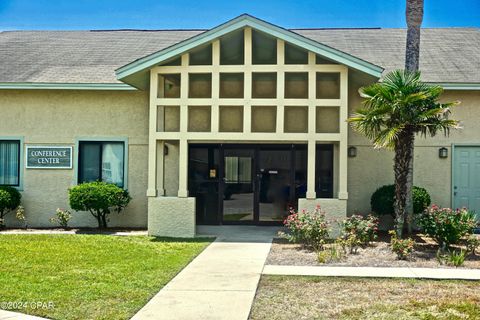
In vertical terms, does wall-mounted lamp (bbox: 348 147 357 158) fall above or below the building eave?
below

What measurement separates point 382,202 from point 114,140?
7441 millimetres

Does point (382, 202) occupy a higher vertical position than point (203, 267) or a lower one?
higher

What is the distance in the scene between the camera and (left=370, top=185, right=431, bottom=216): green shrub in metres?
13.4

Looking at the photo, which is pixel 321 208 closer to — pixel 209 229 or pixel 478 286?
pixel 209 229

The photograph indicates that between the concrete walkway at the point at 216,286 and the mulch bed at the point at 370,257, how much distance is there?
34cm

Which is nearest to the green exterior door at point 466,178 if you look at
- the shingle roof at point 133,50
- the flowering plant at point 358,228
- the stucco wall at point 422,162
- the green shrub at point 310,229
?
the stucco wall at point 422,162

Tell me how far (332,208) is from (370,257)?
2351 mm

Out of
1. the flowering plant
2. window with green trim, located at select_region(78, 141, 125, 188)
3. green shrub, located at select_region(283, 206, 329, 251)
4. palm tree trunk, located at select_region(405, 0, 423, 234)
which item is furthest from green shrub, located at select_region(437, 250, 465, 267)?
window with green trim, located at select_region(78, 141, 125, 188)

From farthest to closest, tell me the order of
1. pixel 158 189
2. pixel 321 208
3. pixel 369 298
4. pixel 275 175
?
pixel 275 175
pixel 158 189
pixel 321 208
pixel 369 298

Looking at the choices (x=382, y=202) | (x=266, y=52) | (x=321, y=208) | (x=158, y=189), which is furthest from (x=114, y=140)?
(x=382, y=202)

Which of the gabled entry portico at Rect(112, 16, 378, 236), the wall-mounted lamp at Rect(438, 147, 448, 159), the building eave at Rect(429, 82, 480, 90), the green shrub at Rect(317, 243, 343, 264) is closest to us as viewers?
the green shrub at Rect(317, 243, 343, 264)

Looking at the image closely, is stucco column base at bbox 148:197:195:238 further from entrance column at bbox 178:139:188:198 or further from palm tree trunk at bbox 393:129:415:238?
palm tree trunk at bbox 393:129:415:238

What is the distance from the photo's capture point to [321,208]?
495 inches

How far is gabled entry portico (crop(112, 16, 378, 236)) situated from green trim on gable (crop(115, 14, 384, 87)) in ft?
0.08
